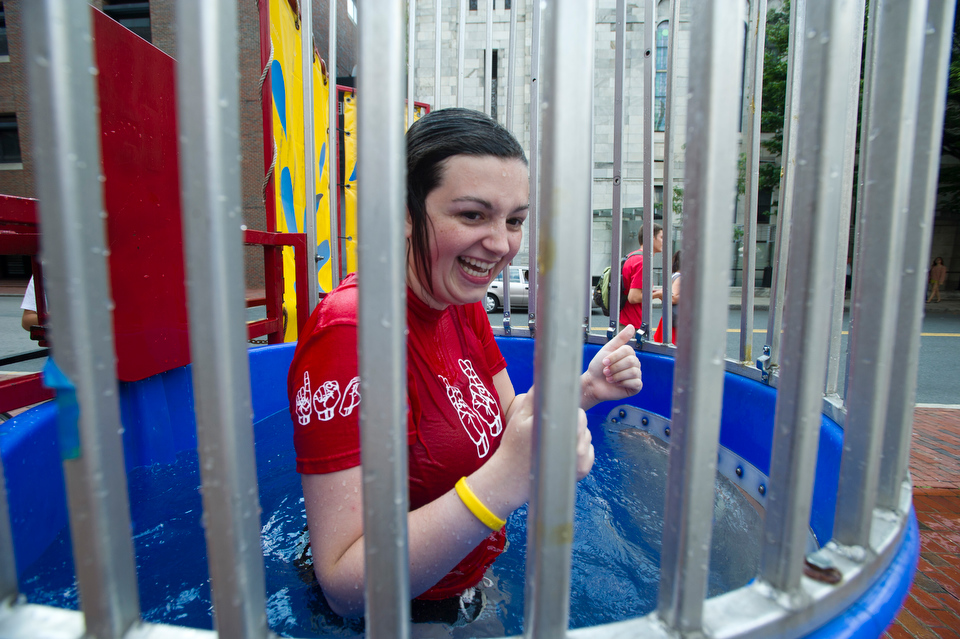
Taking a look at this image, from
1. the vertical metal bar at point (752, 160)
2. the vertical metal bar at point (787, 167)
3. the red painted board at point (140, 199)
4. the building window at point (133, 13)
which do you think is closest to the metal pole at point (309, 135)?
the red painted board at point (140, 199)

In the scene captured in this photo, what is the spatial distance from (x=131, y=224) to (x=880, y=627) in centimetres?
215

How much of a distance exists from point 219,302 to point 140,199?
5.44 ft

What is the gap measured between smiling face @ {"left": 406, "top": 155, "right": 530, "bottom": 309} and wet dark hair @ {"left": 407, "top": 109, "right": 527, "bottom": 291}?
0.04 feet

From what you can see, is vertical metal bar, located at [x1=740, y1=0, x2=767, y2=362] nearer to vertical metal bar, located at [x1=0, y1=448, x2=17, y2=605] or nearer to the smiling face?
the smiling face

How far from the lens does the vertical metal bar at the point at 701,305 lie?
497mm

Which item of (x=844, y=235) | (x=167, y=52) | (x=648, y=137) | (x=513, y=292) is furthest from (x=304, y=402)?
(x=167, y=52)

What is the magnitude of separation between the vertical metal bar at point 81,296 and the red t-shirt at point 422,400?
39 cm

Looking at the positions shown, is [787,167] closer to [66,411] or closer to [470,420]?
[470,420]

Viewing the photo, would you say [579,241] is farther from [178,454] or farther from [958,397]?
[958,397]

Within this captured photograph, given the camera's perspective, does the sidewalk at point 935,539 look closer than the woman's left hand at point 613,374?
No

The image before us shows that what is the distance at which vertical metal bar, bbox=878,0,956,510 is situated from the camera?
2.06 feet

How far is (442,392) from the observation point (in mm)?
1195

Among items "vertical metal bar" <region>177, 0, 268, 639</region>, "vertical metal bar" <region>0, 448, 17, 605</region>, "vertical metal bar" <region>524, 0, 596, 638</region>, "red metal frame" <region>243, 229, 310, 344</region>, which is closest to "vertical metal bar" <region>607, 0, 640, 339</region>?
"red metal frame" <region>243, 229, 310, 344</region>

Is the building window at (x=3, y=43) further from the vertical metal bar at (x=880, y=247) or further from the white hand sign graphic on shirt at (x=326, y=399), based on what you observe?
the vertical metal bar at (x=880, y=247)
